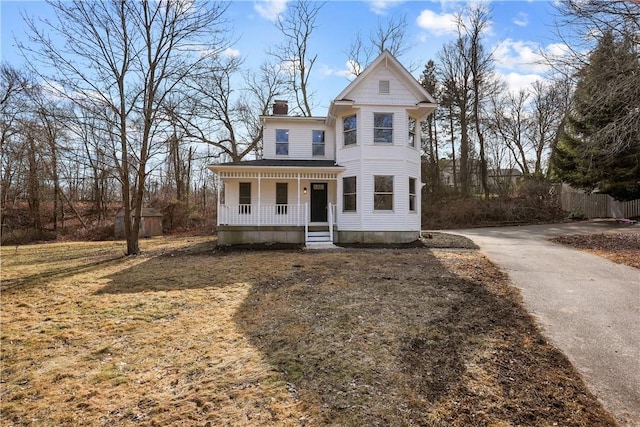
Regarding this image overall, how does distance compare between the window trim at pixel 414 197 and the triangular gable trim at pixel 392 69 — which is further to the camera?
the window trim at pixel 414 197

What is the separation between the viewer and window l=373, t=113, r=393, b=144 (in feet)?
46.1

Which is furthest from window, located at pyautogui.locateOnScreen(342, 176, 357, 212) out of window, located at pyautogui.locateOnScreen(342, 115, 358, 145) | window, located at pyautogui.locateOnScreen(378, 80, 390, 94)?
window, located at pyautogui.locateOnScreen(378, 80, 390, 94)

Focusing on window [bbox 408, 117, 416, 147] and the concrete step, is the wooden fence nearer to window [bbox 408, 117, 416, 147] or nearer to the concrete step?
window [bbox 408, 117, 416, 147]

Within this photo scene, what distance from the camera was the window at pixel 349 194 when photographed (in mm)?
14336

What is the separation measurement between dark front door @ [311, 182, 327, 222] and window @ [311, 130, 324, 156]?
1856 mm

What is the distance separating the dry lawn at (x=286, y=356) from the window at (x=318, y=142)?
971cm

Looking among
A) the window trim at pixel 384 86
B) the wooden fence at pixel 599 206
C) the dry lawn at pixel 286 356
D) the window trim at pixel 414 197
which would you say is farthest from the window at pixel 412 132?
the wooden fence at pixel 599 206

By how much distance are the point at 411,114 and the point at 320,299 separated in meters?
10.9

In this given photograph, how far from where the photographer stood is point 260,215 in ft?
47.3

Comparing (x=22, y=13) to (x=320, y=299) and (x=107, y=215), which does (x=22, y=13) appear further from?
(x=107, y=215)

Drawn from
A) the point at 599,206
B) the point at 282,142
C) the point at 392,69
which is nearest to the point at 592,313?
the point at 392,69

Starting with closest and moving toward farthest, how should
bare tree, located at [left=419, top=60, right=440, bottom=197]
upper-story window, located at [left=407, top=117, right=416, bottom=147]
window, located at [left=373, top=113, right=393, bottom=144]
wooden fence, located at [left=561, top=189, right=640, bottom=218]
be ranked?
window, located at [left=373, top=113, right=393, bottom=144] < upper-story window, located at [left=407, top=117, right=416, bottom=147] < wooden fence, located at [left=561, top=189, right=640, bottom=218] < bare tree, located at [left=419, top=60, right=440, bottom=197]

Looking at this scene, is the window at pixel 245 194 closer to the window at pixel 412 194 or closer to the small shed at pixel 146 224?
the window at pixel 412 194

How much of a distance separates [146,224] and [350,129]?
15.8 metres
